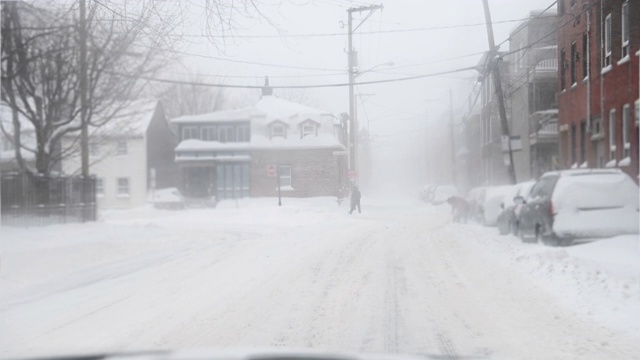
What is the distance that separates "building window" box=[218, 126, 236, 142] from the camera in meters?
8.62

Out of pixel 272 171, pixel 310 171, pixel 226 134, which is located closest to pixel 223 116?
pixel 226 134

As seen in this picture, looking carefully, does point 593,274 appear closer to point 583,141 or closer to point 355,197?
point 583,141

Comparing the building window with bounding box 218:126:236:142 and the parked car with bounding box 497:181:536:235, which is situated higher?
the building window with bounding box 218:126:236:142

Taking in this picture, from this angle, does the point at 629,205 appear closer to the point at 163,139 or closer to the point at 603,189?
the point at 603,189

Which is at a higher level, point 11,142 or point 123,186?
point 11,142

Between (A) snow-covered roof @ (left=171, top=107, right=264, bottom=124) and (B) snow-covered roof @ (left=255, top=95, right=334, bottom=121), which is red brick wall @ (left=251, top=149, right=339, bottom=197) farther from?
(A) snow-covered roof @ (left=171, top=107, right=264, bottom=124)

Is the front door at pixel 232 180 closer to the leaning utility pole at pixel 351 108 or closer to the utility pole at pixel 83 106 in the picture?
the leaning utility pole at pixel 351 108

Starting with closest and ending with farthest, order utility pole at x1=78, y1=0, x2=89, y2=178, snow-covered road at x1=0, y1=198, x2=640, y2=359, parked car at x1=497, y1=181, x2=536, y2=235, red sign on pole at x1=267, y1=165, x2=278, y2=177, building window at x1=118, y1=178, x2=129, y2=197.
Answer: snow-covered road at x1=0, y1=198, x2=640, y2=359, red sign on pole at x1=267, y1=165, x2=278, y2=177, parked car at x1=497, y1=181, x2=536, y2=235, building window at x1=118, y1=178, x2=129, y2=197, utility pole at x1=78, y1=0, x2=89, y2=178

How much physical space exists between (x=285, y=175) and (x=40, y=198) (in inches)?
291

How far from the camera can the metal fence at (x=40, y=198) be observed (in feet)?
39.6

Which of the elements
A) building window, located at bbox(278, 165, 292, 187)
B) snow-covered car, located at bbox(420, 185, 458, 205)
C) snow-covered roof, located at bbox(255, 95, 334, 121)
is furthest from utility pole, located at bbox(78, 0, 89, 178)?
snow-covered car, located at bbox(420, 185, 458, 205)

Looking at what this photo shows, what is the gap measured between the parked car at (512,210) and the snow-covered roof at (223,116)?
3.20 metres

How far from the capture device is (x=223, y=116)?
8367mm

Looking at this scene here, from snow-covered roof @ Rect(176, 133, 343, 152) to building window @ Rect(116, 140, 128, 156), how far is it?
1674 millimetres
